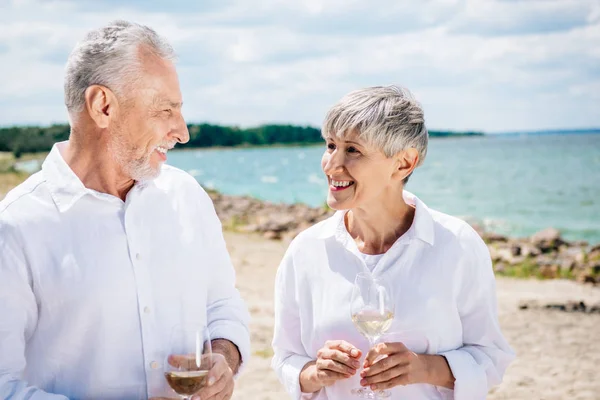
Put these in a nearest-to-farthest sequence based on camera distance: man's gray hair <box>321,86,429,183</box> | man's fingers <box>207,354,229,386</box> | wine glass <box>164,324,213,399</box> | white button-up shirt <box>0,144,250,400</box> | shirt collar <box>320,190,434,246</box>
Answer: wine glass <box>164,324,213,399</box> < man's fingers <box>207,354,229,386</box> < white button-up shirt <box>0,144,250,400</box> < man's gray hair <box>321,86,429,183</box> < shirt collar <box>320,190,434,246</box>

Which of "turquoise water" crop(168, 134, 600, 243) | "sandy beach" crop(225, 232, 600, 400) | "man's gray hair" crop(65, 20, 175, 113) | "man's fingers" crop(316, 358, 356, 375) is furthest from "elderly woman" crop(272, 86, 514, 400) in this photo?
"turquoise water" crop(168, 134, 600, 243)

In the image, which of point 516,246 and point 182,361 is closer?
point 182,361

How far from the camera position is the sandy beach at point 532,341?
21.0ft

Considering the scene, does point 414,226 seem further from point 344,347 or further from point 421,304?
point 344,347

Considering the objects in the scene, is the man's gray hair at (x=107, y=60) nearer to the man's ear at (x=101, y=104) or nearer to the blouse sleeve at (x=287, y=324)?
the man's ear at (x=101, y=104)

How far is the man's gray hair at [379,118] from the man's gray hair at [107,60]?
80 centimetres

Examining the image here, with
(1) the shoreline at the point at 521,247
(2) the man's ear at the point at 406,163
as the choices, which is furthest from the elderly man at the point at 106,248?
(1) the shoreline at the point at 521,247

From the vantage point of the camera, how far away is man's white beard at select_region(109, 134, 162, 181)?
2869 millimetres

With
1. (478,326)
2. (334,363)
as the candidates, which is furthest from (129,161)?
(478,326)

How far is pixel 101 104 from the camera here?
285 centimetres

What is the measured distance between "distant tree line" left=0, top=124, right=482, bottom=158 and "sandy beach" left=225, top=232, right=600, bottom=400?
116ft

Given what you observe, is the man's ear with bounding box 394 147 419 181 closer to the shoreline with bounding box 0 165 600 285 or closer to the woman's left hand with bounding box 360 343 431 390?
the woman's left hand with bounding box 360 343 431 390

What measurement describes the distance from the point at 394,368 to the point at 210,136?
65062mm

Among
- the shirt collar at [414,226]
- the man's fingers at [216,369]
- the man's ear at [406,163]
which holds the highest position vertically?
the man's ear at [406,163]
